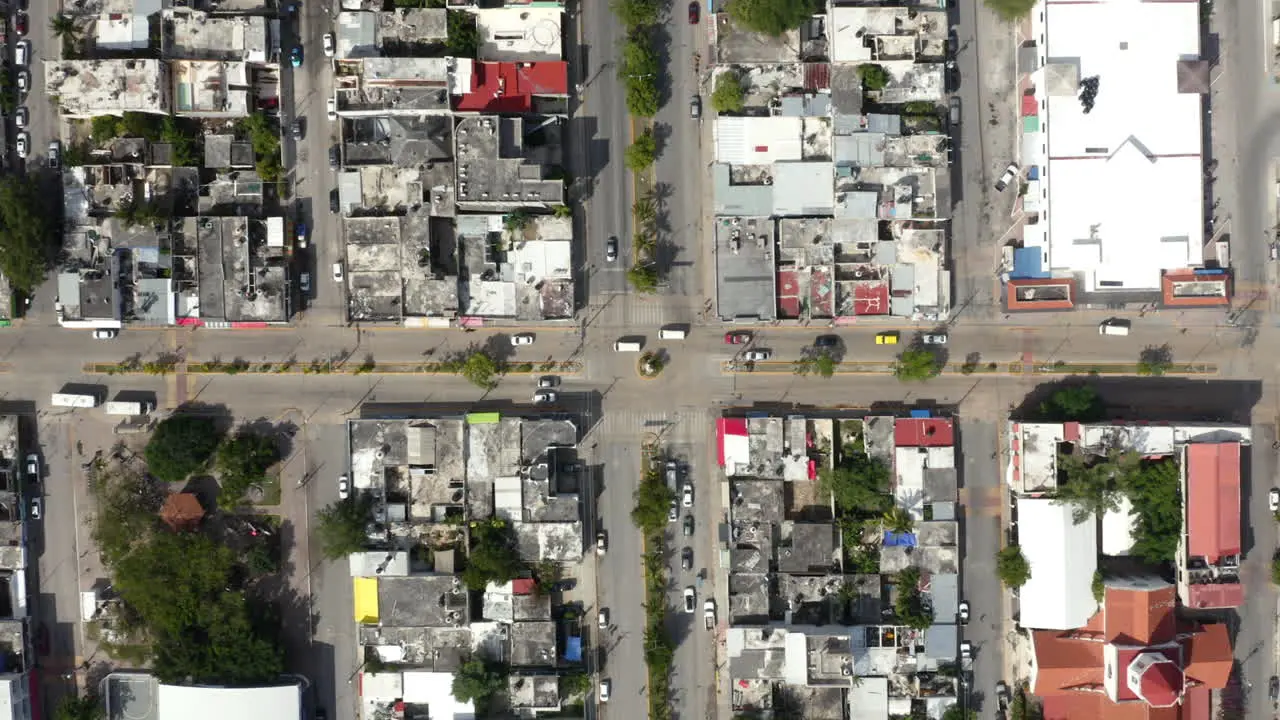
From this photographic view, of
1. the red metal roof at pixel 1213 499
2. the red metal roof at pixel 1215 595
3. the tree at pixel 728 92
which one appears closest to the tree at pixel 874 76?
the tree at pixel 728 92

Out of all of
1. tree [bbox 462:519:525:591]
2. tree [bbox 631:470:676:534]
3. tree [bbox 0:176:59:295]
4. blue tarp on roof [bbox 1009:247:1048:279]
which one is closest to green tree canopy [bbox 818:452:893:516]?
tree [bbox 631:470:676:534]

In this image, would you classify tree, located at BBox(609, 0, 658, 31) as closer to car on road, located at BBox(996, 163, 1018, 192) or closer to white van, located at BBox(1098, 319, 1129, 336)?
car on road, located at BBox(996, 163, 1018, 192)

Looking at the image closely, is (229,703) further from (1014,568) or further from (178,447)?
(1014,568)

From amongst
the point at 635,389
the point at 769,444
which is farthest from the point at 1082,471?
the point at 635,389

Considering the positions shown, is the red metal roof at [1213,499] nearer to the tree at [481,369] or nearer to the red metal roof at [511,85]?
the tree at [481,369]

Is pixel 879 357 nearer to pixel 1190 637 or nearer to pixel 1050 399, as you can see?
pixel 1050 399

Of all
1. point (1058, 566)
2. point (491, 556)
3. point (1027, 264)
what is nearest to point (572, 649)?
point (491, 556)

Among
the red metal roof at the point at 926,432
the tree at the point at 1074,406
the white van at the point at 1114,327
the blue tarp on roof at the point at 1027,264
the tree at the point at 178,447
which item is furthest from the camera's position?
the white van at the point at 1114,327
